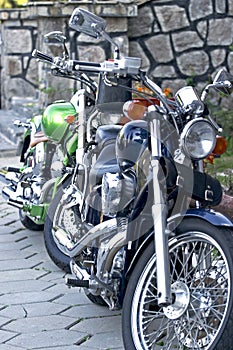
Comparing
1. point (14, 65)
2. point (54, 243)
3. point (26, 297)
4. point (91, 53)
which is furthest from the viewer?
point (14, 65)

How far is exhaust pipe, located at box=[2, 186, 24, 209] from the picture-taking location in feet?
A: 19.1

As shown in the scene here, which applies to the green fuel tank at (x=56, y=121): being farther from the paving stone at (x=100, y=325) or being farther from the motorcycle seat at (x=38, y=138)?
the paving stone at (x=100, y=325)

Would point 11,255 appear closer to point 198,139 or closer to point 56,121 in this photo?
point 56,121

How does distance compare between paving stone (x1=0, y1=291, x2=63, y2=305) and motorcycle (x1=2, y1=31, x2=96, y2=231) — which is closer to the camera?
paving stone (x1=0, y1=291, x2=63, y2=305)

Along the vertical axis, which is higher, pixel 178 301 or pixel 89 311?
pixel 178 301

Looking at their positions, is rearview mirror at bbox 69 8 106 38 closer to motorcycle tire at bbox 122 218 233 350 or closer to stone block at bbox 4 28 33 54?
motorcycle tire at bbox 122 218 233 350

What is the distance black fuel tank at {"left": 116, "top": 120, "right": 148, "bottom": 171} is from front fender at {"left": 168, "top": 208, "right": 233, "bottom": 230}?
42 cm

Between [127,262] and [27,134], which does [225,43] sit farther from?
[127,262]

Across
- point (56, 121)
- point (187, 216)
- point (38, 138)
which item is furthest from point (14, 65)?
point (187, 216)

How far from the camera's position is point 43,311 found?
182 inches

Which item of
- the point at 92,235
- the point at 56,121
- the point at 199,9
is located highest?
the point at 199,9

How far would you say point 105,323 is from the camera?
4.44 m

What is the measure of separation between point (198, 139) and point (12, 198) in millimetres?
2534

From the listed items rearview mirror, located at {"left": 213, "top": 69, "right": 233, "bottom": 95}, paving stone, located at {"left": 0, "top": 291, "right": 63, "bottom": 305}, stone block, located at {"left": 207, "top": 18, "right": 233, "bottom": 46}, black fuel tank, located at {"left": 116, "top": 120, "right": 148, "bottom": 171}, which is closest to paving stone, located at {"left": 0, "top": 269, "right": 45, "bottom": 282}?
paving stone, located at {"left": 0, "top": 291, "right": 63, "bottom": 305}
